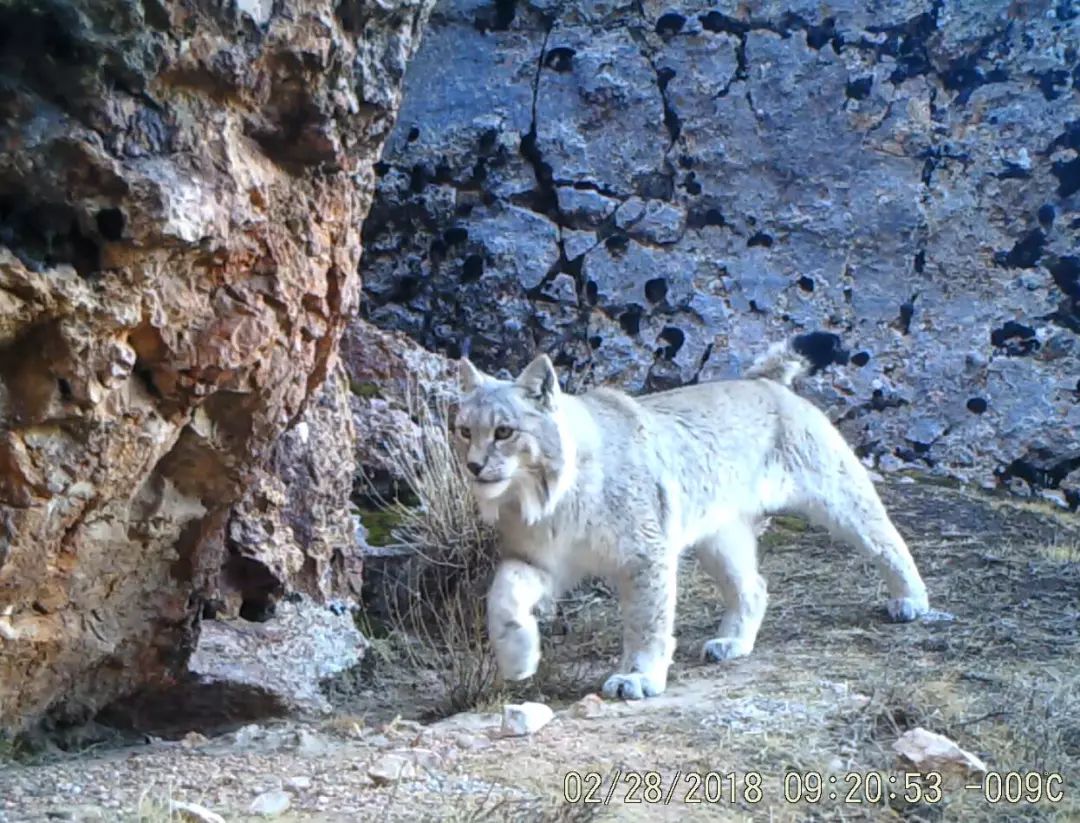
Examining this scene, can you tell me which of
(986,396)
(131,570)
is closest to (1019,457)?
(986,396)

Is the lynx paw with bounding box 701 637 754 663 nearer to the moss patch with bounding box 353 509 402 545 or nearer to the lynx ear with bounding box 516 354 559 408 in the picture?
the lynx ear with bounding box 516 354 559 408

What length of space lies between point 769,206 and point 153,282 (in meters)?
6.20

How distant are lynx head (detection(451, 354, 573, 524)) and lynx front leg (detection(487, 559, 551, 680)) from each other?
33cm

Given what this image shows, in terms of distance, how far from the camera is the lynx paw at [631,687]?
17.7ft

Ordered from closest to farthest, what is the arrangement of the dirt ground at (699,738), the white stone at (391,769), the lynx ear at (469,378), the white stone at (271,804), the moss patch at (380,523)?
the white stone at (271,804), the dirt ground at (699,738), the white stone at (391,769), the lynx ear at (469,378), the moss patch at (380,523)

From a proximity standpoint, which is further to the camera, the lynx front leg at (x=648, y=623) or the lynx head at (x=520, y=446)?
the lynx head at (x=520, y=446)

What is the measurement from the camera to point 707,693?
17.5ft

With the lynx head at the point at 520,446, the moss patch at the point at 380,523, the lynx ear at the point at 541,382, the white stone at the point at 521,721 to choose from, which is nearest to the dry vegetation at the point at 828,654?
the moss patch at the point at 380,523

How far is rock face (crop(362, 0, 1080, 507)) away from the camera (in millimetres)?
9117

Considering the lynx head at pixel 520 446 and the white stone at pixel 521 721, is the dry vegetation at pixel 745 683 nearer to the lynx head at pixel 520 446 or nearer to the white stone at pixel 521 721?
the white stone at pixel 521 721

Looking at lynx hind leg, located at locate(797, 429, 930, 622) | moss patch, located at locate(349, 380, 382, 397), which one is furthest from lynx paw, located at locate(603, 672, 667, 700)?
moss patch, located at locate(349, 380, 382, 397)

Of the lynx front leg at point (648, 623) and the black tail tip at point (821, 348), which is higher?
the black tail tip at point (821, 348)

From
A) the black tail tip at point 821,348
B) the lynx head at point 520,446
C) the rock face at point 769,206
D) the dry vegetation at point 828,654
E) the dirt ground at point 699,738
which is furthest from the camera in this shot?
the black tail tip at point 821,348

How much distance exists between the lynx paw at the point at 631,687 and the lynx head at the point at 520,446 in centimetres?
80
